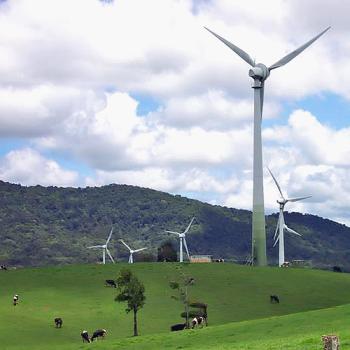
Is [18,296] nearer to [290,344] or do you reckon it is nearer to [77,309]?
[77,309]

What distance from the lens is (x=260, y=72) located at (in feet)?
406

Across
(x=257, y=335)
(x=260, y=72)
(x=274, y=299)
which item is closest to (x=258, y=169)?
(x=260, y=72)

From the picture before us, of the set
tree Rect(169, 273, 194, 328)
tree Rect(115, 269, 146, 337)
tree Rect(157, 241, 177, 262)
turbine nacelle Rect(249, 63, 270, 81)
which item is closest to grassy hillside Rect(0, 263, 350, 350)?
tree Rect(169, 273, 194, 328)

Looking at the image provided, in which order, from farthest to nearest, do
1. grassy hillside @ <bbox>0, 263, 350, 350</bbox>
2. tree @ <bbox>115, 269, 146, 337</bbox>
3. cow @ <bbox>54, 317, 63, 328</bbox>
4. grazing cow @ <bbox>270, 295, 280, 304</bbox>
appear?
grazing cow @ <bbox>270, 295, 280, 304</bbox>, cow @ <bbox>54, 317, 63, 328</bbox>, tree @ <bbox>115, 269, 146, 337</bbox>, grassy hillside @ <bbox>0, 263, 350, 350</bbox>

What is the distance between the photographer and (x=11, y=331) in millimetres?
65625

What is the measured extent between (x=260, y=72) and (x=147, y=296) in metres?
52.0

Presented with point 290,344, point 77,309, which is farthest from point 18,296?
point 290,344

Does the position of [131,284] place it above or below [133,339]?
above

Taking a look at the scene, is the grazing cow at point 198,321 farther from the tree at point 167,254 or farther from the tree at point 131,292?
the tree at point 167,254

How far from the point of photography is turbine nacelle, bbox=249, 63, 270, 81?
12375 centimetres

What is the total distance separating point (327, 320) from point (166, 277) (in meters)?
44.0

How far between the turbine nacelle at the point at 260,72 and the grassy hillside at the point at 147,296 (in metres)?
34.0

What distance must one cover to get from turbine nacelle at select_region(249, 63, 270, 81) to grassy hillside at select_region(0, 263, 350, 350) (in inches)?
1339

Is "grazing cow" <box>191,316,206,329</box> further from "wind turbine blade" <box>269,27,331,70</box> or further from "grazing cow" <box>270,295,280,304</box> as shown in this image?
"wind turbine blade" <box>269,27,331,70</box>
